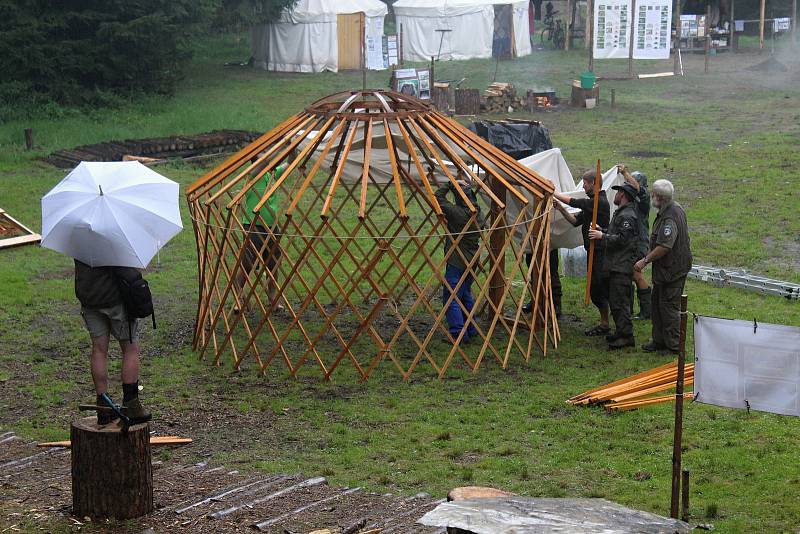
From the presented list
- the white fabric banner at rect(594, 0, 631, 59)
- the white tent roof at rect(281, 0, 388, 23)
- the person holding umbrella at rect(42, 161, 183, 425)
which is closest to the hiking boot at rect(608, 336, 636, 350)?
the person holding umbrella at rect(42, 161, 183, 425)

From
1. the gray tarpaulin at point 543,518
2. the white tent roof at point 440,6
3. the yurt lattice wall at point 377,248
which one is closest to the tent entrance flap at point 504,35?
the white tent roof at point 440,6

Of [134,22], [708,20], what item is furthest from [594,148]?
[708,20]

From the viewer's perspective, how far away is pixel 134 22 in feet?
64.6

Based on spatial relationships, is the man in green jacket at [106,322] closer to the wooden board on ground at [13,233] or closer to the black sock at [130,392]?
the black sock at [130,392]

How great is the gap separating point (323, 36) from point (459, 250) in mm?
19910

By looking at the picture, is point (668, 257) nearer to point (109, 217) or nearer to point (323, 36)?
point (109, 217)

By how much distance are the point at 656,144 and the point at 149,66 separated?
34.1 ft

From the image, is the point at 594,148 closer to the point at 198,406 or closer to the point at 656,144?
the point at 656,144

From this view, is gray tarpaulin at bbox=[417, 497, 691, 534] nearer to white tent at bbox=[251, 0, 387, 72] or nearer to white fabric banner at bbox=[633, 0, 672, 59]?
white fabric banner at bbox=[633, 0, 672, 59]

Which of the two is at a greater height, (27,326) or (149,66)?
(149,66)

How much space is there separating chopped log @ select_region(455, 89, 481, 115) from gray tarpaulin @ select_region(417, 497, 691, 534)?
16.3 m

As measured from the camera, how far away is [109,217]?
575 centimetres

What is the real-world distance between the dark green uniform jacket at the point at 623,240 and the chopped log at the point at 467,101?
40.1 ft

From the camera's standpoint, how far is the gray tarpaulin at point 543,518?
4020 mm
